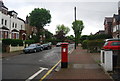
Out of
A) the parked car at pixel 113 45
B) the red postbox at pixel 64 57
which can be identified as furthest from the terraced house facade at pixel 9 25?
the parked car at pixel 113 45

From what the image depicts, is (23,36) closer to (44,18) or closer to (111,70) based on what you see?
(44,18)

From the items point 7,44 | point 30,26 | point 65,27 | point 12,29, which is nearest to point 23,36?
point 12,29

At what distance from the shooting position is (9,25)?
1745 inches

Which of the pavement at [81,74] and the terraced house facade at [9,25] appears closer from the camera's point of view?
the pavement at [81,74]

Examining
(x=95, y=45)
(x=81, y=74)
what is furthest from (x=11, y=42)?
(x=81, y=74)

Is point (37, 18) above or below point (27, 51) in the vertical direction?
above

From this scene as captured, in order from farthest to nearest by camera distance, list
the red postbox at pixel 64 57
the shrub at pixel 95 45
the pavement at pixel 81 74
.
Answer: the shrub at pixel 95 45
the red postbox at pixel 64 57
the pavement at pixel 81 74

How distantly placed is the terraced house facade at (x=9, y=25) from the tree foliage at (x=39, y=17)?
33.0ft

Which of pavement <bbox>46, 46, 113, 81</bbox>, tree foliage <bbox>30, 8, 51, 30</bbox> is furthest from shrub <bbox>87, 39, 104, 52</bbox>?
tree foliage <bbox>30, 8, 51, 30</bbox>

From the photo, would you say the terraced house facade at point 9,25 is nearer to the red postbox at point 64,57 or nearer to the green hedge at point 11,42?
the green hedge at point 11,42

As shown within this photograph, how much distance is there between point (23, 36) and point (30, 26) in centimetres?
1218

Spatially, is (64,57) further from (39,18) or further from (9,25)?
(39,18)

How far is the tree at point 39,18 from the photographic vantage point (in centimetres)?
6328

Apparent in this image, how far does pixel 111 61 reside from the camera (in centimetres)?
974
